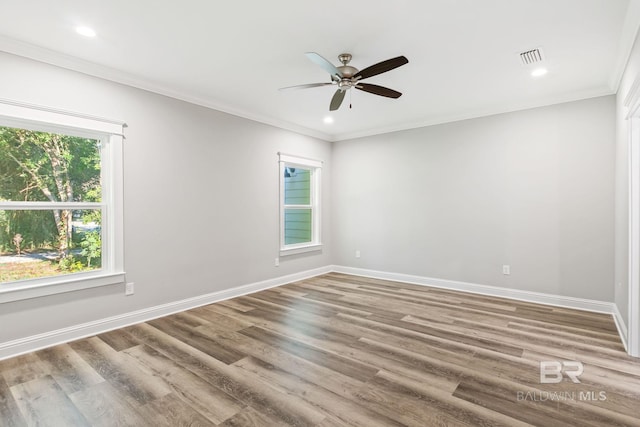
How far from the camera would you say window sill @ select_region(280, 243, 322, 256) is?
5430 millimetres

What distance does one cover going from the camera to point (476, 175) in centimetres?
479

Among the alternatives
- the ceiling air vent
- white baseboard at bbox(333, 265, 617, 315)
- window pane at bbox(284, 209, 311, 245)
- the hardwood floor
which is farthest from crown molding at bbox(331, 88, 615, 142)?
the hardwood floor

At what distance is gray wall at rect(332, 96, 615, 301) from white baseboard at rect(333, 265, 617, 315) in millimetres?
73

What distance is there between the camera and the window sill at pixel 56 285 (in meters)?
2.80

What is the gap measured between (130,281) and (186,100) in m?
2.26

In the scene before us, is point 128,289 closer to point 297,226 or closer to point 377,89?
point 297,226

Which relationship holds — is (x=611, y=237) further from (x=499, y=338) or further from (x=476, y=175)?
(x=499, y=338)

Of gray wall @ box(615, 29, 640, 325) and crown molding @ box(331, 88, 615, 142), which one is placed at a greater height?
crown molding @ box(331, 88, 615, 142)

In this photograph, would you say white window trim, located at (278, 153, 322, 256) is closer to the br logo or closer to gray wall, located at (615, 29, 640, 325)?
the br logo

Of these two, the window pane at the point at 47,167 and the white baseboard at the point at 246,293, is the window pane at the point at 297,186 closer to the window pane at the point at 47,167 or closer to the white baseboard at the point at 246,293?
the white baseboard at the point at 246,293

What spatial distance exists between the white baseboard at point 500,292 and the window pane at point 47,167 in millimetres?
4376

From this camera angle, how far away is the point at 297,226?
593 centimetres

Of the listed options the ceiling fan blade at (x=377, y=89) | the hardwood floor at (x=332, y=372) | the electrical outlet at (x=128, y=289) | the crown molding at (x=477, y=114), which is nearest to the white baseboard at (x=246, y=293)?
the hardwood floor at (x=332, y=372)

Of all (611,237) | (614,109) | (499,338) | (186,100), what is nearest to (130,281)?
(186,100)
